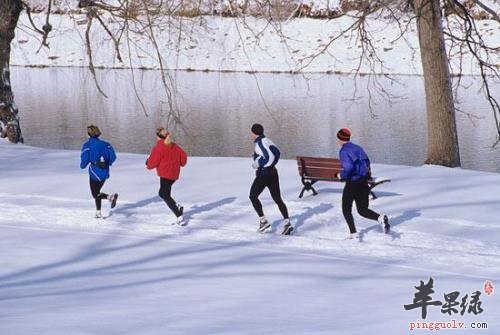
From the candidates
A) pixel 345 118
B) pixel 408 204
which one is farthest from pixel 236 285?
pixel 345 118

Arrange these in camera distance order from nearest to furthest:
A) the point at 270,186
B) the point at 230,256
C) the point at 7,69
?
the point at 230,256 < the point at 270,186 < the point at 7,69

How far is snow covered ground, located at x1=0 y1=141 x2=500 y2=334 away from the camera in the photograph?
815 centimetres

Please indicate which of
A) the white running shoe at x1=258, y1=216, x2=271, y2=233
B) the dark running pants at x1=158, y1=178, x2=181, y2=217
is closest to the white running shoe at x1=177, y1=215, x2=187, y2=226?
the dark running pants at x1=158, y1=178, x2=181, y2=217

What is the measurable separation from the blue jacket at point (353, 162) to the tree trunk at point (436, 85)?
231 inches

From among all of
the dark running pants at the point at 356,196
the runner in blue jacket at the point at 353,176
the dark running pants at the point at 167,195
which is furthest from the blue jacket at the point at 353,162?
the dark running pants at the point at 167,195

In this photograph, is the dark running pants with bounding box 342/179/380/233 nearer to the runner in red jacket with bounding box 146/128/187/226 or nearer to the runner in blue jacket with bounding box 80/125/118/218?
the runner in red jacket with bounding box 146/128/187/226

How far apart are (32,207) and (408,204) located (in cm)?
578

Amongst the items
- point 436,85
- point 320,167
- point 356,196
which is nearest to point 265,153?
point 356,196

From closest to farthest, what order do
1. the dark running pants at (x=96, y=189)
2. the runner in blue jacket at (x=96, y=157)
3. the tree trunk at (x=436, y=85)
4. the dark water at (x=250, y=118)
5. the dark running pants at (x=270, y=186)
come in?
the dark running pants at (x=270, y=186), the runner in blue jacket at (x=96, y=157), the dark running pants at (x=96, y=189), the tree trunk at (x=436, y=85), the dark water at (x=250, y=118)

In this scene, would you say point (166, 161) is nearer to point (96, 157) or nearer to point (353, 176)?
point (96, 157)

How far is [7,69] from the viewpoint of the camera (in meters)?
20.0

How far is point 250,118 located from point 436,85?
821 inches

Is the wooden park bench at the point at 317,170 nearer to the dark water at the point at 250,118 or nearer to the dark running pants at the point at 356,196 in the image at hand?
the dark running pants at the point at 356,196

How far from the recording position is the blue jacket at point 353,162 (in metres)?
11.1
